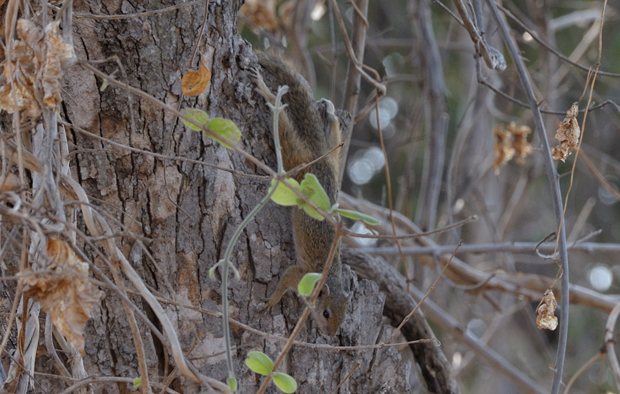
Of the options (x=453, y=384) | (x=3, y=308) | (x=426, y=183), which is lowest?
(x=453, y=384)

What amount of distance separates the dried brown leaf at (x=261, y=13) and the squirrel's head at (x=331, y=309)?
59.4 inches

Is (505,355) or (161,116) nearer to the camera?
(161,116)

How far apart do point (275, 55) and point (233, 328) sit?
1082 millimetres

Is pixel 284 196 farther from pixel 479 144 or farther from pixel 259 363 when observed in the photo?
pixel 479 144

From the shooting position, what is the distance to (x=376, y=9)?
22.7ft

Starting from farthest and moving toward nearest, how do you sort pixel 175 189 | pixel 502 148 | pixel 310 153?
pixel 502 148 → pixel 310 153 → pixel 175 189

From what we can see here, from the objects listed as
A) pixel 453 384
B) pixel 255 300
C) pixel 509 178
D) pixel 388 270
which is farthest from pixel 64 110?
pixel 509 178

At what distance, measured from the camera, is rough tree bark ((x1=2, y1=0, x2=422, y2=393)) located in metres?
1.55

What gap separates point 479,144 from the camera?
14.0ft

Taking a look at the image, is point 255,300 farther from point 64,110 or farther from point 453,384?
point 453,384

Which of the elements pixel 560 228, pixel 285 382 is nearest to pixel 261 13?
pixel 560 228

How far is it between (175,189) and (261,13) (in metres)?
1.89

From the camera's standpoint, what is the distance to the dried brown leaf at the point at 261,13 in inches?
128

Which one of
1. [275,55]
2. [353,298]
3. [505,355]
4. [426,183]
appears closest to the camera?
[353,298]
